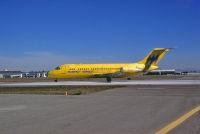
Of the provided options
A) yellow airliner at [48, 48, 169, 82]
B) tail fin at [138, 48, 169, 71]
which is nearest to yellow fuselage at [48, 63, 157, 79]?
yellow airliner at [48, 48, 169, 82]

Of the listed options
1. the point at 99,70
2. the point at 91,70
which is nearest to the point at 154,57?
the point at 99,70

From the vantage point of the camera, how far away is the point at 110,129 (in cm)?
1141

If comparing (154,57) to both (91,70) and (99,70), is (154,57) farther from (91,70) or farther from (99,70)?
(91,70)

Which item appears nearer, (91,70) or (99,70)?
(91,70)

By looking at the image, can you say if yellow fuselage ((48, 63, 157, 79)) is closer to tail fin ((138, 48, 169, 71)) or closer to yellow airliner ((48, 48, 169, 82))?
yellow airliner ((48, 48, 169, 82))

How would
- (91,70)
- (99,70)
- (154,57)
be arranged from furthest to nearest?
(154,57)
(99,70)
(91,70)

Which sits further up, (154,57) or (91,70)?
(154,57)

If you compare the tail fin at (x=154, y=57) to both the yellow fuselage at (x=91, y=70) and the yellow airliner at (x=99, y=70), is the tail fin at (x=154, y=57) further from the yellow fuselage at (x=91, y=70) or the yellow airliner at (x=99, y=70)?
the yellow fuselage at (x=91, y=70)

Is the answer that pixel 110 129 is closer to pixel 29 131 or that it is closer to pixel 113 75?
pixel 29 131

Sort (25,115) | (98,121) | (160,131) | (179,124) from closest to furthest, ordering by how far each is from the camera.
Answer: (160,131) → (179,124) → (98,121) → (25,115)

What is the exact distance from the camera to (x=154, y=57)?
198 feet

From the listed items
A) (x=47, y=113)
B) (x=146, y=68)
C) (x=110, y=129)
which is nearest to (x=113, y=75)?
(x=146, y=68)

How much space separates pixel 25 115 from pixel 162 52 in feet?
156

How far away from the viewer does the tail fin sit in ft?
197
